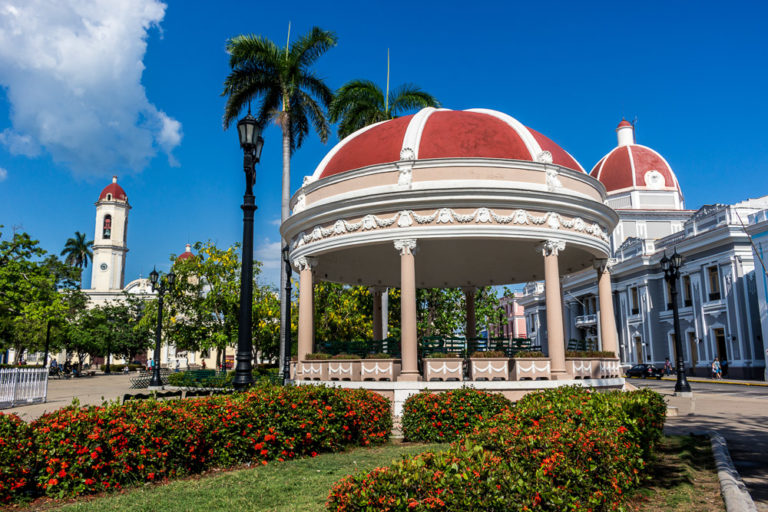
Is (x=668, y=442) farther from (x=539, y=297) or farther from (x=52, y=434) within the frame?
(x=539, y=297)

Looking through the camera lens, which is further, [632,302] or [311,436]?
[632,302]

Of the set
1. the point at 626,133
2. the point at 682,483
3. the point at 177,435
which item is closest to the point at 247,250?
the point at 177,435

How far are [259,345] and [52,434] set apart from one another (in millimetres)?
33315

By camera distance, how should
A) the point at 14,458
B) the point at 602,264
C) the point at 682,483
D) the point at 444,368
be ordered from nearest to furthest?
the point at 14,458, the point at 682,483, the point at 444,368, the point at 602,264

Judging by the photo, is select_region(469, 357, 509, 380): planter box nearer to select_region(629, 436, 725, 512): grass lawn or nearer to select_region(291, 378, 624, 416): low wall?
select_region(291, 378, 624, 416): low wall

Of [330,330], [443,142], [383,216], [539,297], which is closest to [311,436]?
[383,216]

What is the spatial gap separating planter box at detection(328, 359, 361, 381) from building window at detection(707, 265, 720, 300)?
40028 mm

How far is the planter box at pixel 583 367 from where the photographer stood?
16078mm

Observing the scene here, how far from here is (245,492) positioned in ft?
24.7

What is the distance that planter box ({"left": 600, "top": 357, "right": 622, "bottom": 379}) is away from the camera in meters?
17.0

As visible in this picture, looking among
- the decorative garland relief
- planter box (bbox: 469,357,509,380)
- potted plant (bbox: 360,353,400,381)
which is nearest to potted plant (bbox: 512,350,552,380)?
planter box (bbox: 469,357,509,380)

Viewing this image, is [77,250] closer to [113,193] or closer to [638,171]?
[113,193]

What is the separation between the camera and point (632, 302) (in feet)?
186

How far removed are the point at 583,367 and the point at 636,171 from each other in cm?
5159
